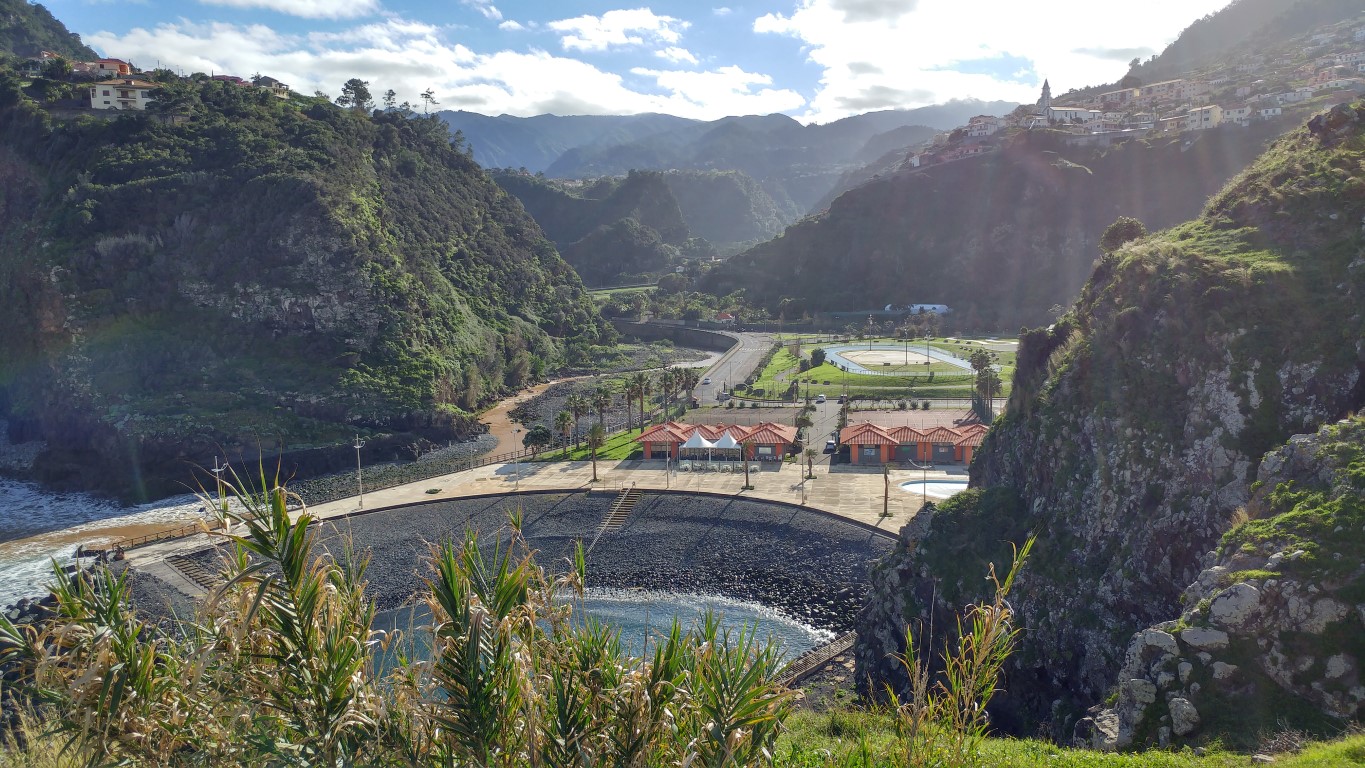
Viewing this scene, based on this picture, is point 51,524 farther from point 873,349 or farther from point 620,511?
point 873,349

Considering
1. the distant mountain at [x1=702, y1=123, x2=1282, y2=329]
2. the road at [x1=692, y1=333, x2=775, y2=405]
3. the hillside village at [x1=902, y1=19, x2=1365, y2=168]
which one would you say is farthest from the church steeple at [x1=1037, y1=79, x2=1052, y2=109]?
the road at [x1=692, y1=333, x2=775, y2=405]

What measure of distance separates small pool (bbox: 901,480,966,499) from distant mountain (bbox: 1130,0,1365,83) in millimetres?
161370

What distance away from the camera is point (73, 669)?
4.53 m

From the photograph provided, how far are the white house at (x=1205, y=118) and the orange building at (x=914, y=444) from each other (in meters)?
77.1

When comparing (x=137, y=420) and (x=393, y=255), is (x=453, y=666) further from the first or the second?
(x=393, y=255)

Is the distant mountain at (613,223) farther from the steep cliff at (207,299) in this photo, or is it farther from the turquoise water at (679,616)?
the turquoise water at (679,616)

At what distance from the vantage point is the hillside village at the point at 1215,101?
89562 millimetres

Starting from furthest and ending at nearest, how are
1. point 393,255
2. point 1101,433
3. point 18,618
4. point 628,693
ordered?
point 393,255, point 18,618, point 1101,433, point 628,693

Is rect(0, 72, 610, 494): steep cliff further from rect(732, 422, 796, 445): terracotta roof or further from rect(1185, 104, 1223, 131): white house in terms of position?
rect(1185, 104, 1223, 131): white house

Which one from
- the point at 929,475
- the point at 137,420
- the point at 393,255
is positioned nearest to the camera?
the point at 929,475

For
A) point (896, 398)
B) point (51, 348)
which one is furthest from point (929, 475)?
point (51, 348)

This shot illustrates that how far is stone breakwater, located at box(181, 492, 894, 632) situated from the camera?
26703 millimetres

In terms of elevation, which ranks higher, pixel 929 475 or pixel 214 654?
pixel 214 654

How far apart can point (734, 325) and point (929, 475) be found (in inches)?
2558
